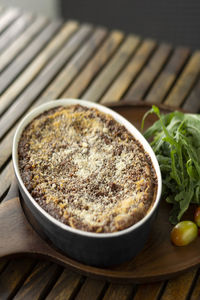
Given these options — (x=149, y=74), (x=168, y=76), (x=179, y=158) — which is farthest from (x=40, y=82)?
(x=179, y=158)

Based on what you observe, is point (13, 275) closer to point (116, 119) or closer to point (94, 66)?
point (116, 119)

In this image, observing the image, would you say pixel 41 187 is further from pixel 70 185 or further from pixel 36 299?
pixel 36 299

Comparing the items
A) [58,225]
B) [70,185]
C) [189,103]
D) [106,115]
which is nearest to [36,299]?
[58,225]

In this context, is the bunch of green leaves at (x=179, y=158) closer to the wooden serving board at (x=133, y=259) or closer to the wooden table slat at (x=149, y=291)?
the wooden serving board at (x=133, y=259)

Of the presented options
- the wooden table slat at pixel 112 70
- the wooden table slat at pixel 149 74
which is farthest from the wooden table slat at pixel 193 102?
the wooden table slat at pixel 112 70

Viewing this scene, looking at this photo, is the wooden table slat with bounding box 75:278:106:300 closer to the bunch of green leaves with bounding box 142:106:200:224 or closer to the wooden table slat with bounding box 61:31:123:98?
the bunch of green leaves with bounding box 142:106:200:224

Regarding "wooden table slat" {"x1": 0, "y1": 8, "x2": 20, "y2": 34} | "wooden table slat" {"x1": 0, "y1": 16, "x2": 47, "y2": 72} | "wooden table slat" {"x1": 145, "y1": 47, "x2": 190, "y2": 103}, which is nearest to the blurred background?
"wooden table slat" {"x1": 0, "y1": 8, "x2": 20, "y2": 34}
